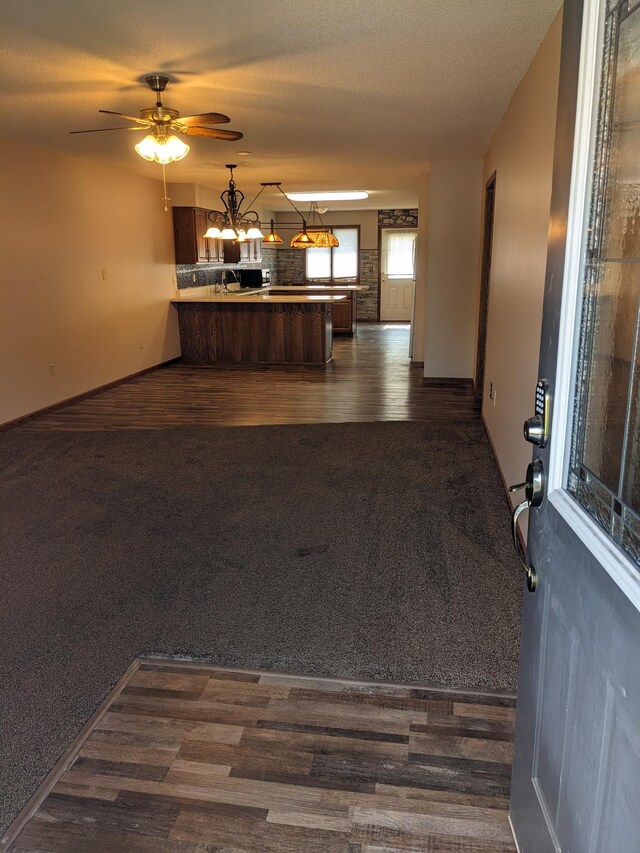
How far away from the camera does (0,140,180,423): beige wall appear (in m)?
5.42

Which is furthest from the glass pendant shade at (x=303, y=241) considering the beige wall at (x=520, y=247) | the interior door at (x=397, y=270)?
the beige wall at (x=520, y=247)

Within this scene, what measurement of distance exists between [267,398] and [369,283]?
25.3 feet

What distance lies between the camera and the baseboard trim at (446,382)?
7.07 m

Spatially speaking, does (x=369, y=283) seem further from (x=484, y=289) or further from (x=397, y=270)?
(x=484, y=289)

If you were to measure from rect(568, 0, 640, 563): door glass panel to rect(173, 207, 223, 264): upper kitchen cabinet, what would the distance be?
27.0 feet

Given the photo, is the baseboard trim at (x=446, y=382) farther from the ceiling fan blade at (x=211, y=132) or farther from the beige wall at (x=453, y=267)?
the ceiling fan blade at (x=211, y=132)

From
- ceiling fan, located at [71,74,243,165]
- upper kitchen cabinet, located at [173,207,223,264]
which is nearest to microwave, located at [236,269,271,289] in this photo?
upper kitchen cabinet, located at [173,207,223,264]

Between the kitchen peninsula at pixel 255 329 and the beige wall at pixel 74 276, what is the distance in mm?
575

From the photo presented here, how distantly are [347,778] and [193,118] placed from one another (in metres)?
3.34

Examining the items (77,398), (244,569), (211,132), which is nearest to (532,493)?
(244,569)

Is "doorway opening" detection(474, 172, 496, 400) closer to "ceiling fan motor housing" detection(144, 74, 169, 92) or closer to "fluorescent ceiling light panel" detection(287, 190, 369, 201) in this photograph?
"ceiling fan motor housing" detection(144, 74, 169, 92)

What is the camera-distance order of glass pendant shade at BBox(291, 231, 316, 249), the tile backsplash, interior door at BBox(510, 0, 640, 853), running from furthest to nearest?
glass pendant shade at BBox(291, 231, 316, 249) < the tile backsplash < interior door at BBox(510, 0, 640, 853)

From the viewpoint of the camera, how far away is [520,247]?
→ 138 inches

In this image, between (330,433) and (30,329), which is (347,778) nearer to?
(330,433)
